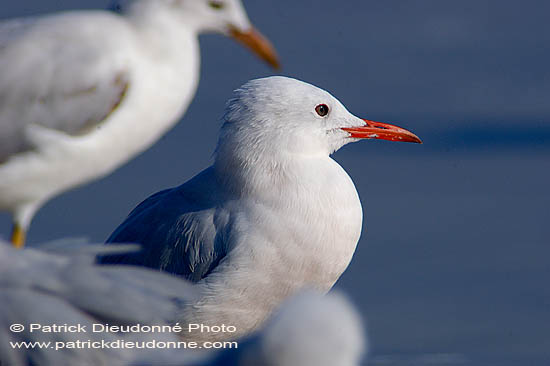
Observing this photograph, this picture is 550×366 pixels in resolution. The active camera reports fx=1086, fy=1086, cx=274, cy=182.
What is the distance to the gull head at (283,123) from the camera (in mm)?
4098

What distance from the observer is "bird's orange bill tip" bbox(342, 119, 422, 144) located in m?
4.32

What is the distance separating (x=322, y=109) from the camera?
428 centimetres

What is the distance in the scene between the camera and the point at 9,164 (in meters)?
2.95

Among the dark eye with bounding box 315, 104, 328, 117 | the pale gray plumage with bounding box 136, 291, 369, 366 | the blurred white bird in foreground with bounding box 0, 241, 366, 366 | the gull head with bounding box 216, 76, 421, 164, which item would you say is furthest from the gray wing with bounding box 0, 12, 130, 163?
the dark eye with bounding box 315, 104, 328, 117

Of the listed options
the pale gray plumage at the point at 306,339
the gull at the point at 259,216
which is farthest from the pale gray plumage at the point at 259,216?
the pale gray plumage at the point at 306,339

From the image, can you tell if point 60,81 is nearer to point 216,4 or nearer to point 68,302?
point 216,4

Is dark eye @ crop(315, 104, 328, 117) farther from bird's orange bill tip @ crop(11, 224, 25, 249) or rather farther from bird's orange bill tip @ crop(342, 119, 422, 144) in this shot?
bird's orange bill tip @ crop(11, 224, 25, 249)

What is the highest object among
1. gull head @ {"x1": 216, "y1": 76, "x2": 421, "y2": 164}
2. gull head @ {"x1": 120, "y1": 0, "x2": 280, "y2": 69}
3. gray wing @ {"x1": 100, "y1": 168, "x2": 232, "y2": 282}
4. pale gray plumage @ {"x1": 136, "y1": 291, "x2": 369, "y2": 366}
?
gull head @ {"x1": 120, "y1": 0, "x2": 280, "y2": 69}

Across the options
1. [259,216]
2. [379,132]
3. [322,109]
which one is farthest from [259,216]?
[379,132]

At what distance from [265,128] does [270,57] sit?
100 centimetres

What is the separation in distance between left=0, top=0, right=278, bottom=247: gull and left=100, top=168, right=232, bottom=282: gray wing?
110 cm

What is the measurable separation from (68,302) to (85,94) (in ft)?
2.01

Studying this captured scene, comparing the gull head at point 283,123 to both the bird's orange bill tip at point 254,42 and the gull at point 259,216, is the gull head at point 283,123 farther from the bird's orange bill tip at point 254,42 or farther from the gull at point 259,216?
the bird's orange bill tip at point 254,42

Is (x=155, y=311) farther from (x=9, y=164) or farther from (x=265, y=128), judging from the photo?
(x=265, y=128)
